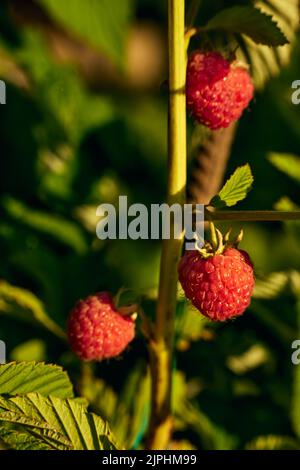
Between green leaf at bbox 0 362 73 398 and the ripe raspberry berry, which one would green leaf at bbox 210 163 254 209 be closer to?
the ripe raspberry berry

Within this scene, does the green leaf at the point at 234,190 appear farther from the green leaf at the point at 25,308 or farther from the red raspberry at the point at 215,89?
the green leaf at the point at 25,308

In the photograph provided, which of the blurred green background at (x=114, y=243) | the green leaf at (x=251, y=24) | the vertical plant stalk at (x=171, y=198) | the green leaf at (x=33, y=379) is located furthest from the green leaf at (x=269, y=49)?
the green leaf at (x=33, y=379)

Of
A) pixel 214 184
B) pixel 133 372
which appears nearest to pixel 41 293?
pixel 133 372

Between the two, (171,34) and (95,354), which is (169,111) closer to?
(171,34)

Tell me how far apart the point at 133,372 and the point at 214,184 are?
301 millimetres

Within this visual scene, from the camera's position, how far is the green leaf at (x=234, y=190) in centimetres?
72

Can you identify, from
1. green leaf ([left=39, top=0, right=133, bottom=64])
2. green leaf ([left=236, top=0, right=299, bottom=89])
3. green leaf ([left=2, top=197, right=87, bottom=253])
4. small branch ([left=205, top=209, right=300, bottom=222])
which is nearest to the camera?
small branch ([left=205, top=209, right=300, bottom=222])

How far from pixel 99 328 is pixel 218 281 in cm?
16

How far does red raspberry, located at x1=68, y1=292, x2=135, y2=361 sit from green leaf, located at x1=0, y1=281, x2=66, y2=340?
0.65 feet

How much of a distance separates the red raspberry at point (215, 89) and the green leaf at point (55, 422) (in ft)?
1.04

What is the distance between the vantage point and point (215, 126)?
82cm

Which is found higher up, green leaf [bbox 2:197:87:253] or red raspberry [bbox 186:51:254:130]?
red raspberry [bbox 186:51:254:130]

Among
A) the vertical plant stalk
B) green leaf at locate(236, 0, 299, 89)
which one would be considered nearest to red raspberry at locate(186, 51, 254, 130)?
the vertical plant stalk

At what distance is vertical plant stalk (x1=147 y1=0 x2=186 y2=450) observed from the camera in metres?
0.74
